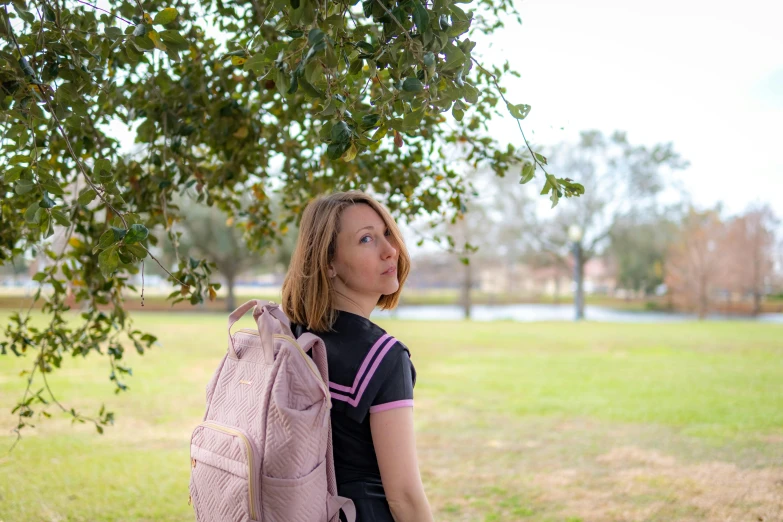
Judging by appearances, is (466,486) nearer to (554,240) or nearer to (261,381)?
(261,381)

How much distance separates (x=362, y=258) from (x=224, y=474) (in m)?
0.75

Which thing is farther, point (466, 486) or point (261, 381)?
point (466, 486)

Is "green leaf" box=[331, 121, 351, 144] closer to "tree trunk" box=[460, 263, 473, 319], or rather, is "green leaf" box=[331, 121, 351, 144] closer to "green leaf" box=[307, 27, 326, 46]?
"green leaf" box=[307, 27, 326, 46]

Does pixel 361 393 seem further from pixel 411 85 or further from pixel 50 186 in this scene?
pixel 50 186

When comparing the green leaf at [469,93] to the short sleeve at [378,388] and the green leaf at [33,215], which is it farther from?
the green leaf at [33,215]

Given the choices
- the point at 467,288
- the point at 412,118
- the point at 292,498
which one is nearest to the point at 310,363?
the point at 292,498

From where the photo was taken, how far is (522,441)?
740 cm

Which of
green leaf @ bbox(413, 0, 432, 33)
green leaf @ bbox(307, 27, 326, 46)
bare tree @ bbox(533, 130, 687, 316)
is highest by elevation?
bare tree @ bbox(533, 130, 687, 316)

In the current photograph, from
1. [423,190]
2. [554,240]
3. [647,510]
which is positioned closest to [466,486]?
[647,510]

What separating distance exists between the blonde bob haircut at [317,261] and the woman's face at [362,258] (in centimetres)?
2

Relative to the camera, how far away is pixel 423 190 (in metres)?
4.13

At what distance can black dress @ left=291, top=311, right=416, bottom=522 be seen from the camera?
188 cm

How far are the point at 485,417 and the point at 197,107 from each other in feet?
20.3

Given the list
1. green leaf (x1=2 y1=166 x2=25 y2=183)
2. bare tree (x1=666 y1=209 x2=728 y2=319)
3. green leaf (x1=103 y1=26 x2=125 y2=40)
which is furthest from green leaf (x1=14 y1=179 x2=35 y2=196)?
bare tree (x1=666 y1=209 x2=728 y2=319)
